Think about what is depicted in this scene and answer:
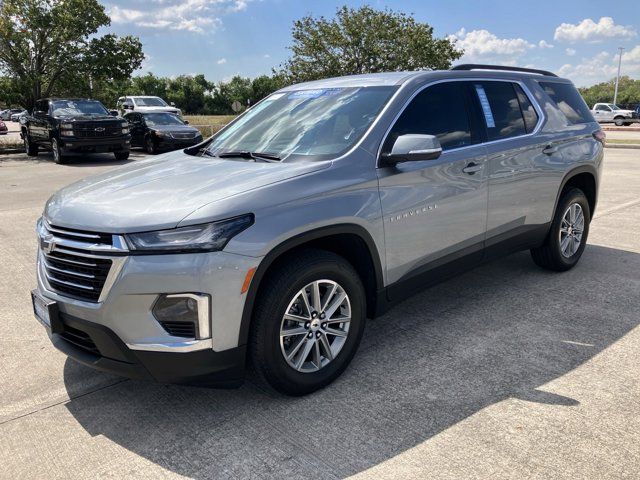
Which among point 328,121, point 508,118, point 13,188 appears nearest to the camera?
point 328,121

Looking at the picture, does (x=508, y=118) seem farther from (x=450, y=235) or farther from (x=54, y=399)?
(x=54, y=399)

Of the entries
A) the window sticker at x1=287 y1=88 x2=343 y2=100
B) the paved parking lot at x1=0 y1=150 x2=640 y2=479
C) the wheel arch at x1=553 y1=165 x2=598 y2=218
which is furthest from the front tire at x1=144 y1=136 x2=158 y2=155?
the wheel arch at x1=553 y1=165 x2=598 y2=218

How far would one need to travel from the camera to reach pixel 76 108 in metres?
16.1

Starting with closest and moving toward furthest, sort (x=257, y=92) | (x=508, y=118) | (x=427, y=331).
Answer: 1. (x=427, y=331)
2. (x=508, y=118)
3. (x=257, y=92)

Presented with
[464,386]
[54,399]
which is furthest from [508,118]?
[54,399]

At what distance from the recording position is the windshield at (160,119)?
19.0 metres

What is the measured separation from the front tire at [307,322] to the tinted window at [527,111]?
2.37m

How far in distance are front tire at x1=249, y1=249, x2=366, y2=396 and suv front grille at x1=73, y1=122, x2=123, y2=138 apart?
14.1m

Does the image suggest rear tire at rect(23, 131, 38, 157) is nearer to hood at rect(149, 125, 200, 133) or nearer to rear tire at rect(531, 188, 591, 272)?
hood at rect(149, 125, 200, 133)

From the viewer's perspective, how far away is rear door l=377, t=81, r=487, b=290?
3.55m

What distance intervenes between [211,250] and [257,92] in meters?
113

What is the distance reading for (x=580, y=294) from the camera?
15.7 ft

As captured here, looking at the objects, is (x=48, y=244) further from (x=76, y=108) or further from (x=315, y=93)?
(x=76, y=108)

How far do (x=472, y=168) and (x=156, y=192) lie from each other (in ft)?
7.37
